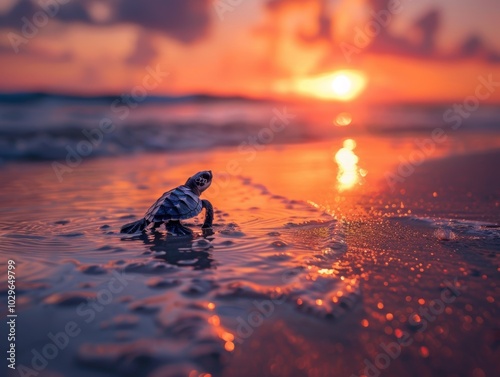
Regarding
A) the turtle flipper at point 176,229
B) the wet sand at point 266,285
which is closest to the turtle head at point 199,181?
the wet sand at point 266,285

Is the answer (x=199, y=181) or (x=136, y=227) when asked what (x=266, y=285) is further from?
(x=199, y=181)

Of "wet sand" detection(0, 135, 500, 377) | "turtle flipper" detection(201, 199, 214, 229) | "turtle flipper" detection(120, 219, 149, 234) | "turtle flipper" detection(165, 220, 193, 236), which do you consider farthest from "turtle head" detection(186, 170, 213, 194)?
"turtle flipper" detection(120, 219, 149, 234)

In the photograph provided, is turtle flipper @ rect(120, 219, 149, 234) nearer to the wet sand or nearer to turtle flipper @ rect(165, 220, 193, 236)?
the wet sand

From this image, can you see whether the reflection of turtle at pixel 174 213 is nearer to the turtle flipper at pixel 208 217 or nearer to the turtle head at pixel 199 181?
the turtle flipper at pixel 208 217

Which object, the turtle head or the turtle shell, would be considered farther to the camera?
the turtle head

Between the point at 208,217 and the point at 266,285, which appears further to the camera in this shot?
the point at 208,217

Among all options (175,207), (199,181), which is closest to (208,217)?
(175,207)
